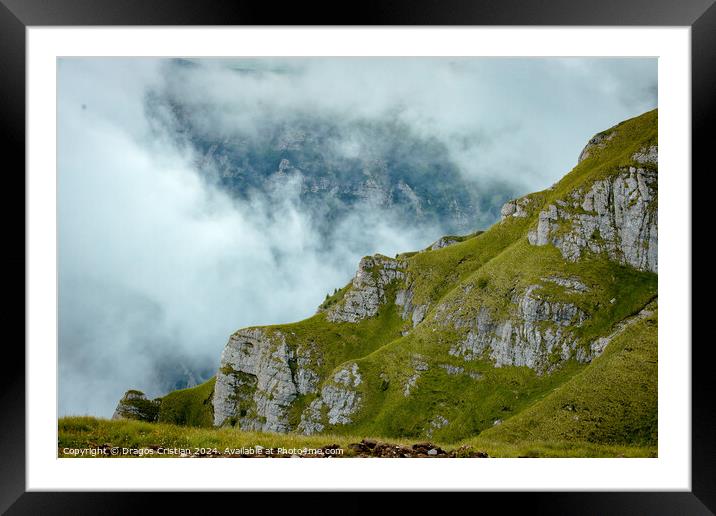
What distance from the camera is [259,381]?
116m

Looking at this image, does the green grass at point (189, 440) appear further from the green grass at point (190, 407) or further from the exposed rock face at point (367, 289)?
the green grass at point (190, 407)

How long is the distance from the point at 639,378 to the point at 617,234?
1917 inches

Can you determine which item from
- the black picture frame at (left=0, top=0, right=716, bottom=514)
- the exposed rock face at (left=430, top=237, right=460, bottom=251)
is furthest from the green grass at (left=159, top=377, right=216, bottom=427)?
the black picture frame at (left=0, top=0, right=716, bottom=514)

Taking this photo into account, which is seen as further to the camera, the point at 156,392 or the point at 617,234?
the point at 156,392

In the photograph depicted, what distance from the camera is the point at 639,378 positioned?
4044 centimetres

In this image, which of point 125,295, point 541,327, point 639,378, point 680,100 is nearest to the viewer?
point 680,100

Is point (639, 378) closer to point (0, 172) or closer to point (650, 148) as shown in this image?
point (0, 172)

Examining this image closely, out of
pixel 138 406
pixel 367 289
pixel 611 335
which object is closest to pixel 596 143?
pixel 611 335

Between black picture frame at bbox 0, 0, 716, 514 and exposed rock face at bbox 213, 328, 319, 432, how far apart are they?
10142 centimetres

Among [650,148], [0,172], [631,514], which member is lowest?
[631,514]
